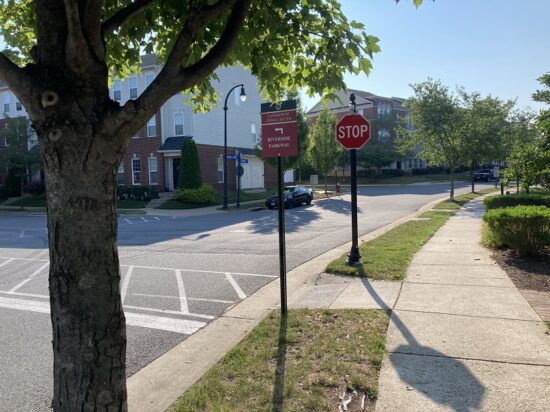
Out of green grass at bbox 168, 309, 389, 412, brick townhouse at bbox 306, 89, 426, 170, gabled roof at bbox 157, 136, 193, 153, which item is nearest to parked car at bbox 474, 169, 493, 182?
brick townhouse at bbox 306, 89, 426, 170

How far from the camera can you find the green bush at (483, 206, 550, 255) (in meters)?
8.60

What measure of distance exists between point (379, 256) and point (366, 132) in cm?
257

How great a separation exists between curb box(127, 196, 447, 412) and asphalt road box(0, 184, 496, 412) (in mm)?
188

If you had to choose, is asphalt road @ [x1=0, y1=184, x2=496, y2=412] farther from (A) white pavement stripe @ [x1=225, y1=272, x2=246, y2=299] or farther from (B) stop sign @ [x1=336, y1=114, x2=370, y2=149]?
(B) stop sign @ [x1=336, y1=114, x2=370, y2=149]

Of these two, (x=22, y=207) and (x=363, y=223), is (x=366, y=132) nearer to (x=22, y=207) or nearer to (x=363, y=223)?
(x=363, y=223)

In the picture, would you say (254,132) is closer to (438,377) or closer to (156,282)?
(156,282)

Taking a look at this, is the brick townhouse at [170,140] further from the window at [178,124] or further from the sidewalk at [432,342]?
the sidewalk at [432,342]

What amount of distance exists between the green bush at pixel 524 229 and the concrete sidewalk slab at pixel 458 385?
5.34m

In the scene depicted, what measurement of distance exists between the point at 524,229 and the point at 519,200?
6476 millimetres

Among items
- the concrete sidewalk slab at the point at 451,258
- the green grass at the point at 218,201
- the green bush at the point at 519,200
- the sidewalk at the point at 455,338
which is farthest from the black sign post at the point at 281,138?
the green grass at the point at 218,201

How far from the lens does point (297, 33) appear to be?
3.74m

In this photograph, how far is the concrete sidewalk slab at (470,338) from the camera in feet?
14.3

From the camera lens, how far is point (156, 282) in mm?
8562

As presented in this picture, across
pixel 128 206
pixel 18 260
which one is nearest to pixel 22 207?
pixel 128 206
